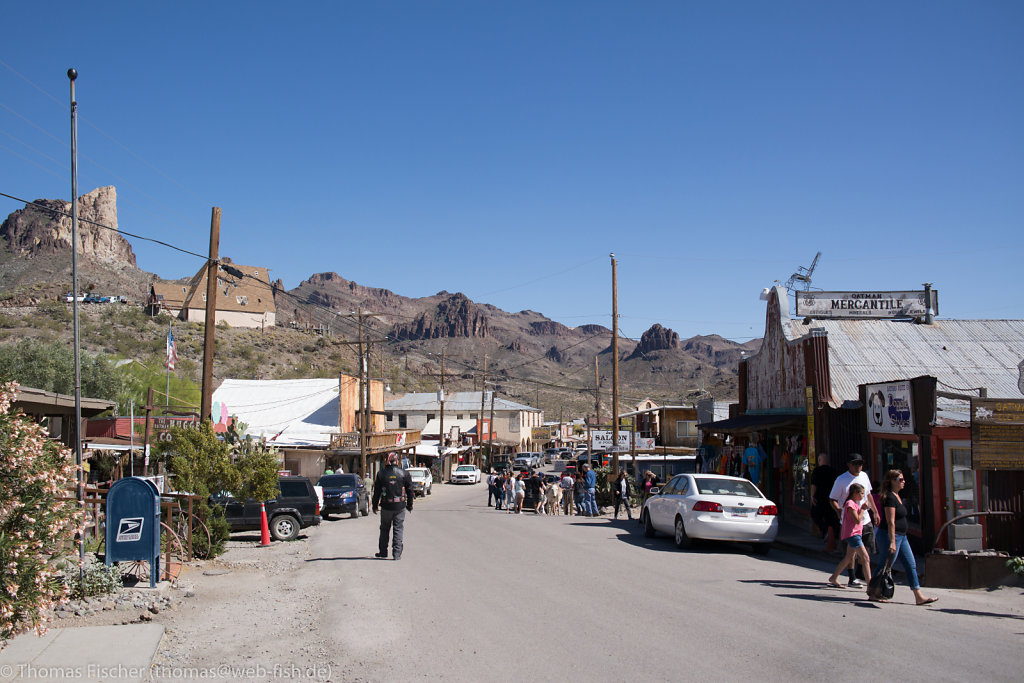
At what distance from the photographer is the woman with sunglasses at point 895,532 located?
962 centimetres

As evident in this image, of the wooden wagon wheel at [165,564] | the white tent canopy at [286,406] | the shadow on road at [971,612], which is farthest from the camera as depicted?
the white tent canopy at [286,406]

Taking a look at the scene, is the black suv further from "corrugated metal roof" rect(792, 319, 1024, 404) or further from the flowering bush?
"corrugated metal roof" rect(792, 319, 1024, 404)

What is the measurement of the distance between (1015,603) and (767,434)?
14.1m

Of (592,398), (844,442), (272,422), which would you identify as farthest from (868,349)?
(592,398)

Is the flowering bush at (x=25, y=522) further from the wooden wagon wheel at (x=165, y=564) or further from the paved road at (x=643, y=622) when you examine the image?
the wooden wagon wheel at (x=165, y=564)

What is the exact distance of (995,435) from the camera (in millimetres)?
11836

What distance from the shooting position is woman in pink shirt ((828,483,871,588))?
10461mm

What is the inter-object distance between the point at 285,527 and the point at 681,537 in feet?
30.4

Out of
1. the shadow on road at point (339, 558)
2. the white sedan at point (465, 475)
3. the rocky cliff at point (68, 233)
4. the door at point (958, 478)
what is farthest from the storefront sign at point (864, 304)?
the rocky cliff at point (68, 233)

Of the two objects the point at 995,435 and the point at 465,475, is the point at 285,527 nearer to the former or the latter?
the point at 995,435

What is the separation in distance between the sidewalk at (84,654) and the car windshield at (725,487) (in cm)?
996

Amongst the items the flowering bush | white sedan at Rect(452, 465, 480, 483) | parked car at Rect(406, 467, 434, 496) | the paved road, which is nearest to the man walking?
the paved road

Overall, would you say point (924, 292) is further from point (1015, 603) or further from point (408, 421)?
point (408, 421)

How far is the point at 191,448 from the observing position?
48.6 feet
